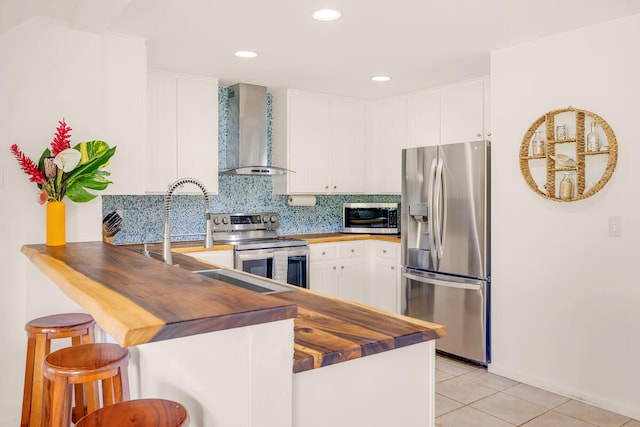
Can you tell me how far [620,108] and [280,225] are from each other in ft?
10.2

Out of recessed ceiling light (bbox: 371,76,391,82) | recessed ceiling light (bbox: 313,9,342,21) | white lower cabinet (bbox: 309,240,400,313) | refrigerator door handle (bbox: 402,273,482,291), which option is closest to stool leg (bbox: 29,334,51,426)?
recessed ceiling light (bbox: 313,9,342,21)

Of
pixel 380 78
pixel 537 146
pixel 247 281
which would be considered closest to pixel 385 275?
pixel 380 78

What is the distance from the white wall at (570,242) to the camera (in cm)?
286

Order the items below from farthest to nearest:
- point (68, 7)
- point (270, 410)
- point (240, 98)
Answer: point (240, 98)
point (68, 7)
point (270, 410)

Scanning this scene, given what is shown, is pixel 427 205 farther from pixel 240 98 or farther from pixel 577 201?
pixel 240 98

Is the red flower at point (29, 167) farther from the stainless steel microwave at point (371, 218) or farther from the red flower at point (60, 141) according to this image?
the stainless steel microwave at point (371, 218)

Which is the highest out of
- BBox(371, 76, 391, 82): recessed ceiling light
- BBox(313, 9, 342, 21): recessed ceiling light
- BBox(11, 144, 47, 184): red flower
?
BBox(371, 76, 391, 82): recessed ceiling light

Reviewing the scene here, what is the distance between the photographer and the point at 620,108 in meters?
2.88

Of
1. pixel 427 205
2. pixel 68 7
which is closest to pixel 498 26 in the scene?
pixel 427 205

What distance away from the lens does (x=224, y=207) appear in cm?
461

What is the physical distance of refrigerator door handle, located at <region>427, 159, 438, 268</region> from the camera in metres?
3.91

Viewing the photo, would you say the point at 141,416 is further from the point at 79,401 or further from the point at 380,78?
the point at 380,78

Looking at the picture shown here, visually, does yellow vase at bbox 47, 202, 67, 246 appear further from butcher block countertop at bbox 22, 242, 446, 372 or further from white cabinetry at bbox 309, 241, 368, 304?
white cabinetry at bbox 309, 241, 368, 304

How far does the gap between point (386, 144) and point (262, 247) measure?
177 cm
